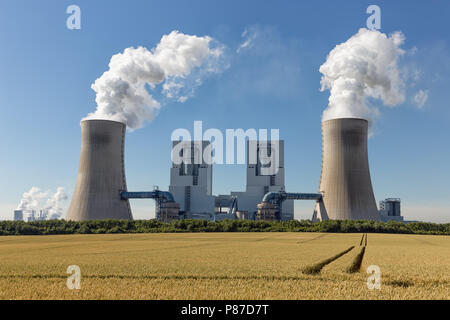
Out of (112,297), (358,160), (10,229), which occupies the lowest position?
(10,229)

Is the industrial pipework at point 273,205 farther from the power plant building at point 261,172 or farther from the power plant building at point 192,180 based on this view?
the power plant building at point 192,180

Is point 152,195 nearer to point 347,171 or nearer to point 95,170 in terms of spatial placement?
point 95,170

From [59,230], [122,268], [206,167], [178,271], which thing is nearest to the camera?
[178,271]

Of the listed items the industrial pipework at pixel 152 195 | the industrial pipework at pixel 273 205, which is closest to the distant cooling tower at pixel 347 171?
the industrial pipework at pixel 273 205

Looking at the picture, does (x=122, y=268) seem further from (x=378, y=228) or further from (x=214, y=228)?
(x=378, y=228)

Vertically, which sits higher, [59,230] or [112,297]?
[112,297]
